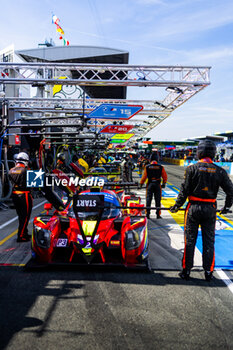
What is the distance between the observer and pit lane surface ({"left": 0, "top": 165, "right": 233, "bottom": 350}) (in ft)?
9.05

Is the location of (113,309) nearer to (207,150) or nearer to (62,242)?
(62,242)

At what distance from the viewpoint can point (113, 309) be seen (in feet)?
10.9

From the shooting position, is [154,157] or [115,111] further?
[115,111]

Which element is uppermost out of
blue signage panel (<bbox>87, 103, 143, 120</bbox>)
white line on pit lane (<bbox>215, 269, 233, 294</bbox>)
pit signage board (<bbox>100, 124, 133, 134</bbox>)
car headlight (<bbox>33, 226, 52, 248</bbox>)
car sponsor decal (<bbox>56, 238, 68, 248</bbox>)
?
blue signage panel (<bbox>87, 103, 143, 120</bbox>)

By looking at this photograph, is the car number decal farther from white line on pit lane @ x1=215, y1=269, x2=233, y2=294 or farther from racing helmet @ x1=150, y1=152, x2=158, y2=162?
racing helmet @ x1=150, y1=152, x2=158, y2=162

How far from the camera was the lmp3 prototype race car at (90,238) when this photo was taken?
436 centimetres

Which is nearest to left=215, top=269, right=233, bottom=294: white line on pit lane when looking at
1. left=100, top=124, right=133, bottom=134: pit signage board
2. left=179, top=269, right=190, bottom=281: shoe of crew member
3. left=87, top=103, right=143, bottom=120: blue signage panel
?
left=179, top=269, right=190, bottom=281: shoe of crew member

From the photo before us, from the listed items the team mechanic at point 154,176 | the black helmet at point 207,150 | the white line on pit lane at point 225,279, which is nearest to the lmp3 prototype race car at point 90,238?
the white line on pit lane at point 225,279

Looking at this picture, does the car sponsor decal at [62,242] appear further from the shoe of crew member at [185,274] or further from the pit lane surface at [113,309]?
the shoe of crew member at [185,274]

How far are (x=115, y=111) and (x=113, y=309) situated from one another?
7663 mm

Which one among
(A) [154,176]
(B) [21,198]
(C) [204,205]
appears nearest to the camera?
(C) [204,205]

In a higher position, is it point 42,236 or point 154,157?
point 154,157

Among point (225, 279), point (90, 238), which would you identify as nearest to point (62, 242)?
point (90, 238)

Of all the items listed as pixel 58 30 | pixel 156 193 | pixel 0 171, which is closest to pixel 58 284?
pixel 156 193
